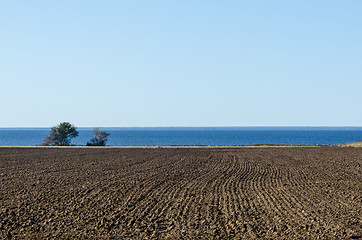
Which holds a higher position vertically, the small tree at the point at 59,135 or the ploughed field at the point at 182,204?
the small tree at the point at 59,135

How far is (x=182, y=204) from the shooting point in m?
16.5

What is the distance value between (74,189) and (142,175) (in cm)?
575

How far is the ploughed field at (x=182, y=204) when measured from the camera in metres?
12.8

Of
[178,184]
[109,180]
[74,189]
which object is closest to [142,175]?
[109,180]

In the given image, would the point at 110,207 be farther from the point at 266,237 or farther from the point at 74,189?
the point at 266,237

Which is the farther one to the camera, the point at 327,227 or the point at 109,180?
the point at 109,180

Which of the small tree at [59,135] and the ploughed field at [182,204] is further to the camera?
the small tree at [59,135]

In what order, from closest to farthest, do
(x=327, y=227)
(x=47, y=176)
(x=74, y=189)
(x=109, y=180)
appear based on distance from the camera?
Answer: (x=327, y=227)
(x=74, y=189)
(x=109, y=180)
(x=47, y=176)

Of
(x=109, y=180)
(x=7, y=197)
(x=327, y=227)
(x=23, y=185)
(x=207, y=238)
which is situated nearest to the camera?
(x=207, y=238)

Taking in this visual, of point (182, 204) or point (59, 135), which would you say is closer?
point (182, 204)

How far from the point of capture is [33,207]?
16.1m

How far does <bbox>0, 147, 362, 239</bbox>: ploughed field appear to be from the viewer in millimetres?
12797

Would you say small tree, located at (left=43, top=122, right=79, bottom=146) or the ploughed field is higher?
small tree, located at (left=43, top=122, right=79, bottom=146)

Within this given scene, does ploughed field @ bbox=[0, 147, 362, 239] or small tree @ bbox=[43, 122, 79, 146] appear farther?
small tree @ bbox=[43, 122, 79, 146]
